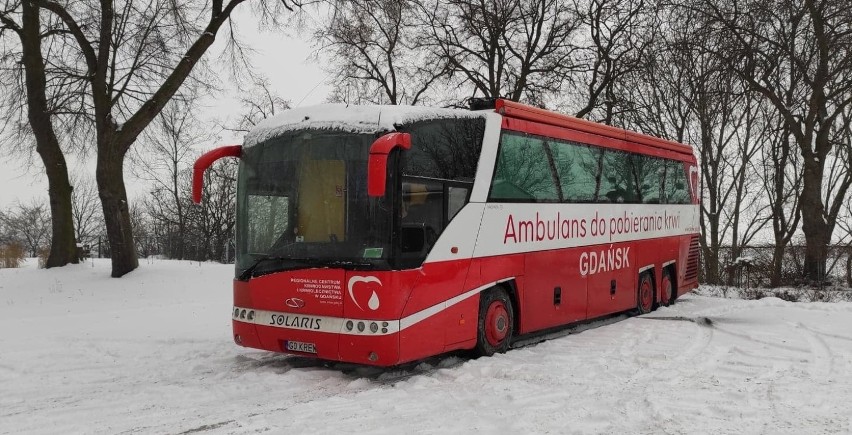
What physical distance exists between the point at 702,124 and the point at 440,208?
719 inches

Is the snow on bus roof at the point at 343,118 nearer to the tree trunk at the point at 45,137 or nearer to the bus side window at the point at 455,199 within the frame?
the bus side window at the point at 455,199

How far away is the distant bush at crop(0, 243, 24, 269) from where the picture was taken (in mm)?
25188

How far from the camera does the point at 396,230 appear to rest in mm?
7191

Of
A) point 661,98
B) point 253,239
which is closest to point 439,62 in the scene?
point 661,98

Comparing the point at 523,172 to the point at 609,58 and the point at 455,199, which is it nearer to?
the point at 455,199

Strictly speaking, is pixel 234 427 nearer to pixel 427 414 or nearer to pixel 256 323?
pixel 427 414

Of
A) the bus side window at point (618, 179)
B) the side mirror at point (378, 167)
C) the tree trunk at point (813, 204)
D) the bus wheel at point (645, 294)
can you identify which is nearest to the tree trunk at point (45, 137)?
the bus side window at point (618, 179)

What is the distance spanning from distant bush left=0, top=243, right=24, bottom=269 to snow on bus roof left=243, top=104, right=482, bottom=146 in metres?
21.9

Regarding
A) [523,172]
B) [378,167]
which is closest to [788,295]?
[523,172]

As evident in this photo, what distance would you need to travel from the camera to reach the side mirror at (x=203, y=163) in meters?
7.87

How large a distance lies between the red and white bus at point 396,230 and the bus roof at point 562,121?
0.03 metres

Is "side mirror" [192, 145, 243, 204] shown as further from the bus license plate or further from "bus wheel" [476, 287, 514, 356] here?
"bus wheel" [476, 287, 514, 356]

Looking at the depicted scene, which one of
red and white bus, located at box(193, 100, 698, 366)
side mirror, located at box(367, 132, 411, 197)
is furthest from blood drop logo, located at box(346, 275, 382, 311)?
side mirror, located at box(367, 132, 411, 197)

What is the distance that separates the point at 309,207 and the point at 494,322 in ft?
9.41
